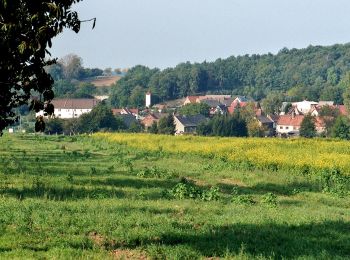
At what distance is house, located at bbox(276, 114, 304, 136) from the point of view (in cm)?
12262

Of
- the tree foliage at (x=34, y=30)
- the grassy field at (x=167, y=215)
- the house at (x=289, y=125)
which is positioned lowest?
the house at (x=289, y=125)

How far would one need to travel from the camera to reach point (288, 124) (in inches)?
4966

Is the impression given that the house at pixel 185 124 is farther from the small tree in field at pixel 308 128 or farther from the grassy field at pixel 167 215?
the grassy field at pixel 167 215

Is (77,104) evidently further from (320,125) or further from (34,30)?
(34,30)

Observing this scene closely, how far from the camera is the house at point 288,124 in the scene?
12262 centimetres

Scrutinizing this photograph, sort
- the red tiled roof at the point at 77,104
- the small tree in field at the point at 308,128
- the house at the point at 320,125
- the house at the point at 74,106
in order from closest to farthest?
the small tree in field at the point at 308,128, the house at the point at 320,125, the house at the point at 74,106, the red tiled roof at the point at 77,104

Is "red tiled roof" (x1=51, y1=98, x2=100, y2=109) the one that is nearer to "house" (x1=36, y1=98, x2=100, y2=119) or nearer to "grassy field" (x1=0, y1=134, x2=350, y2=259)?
"house" (x1=36, y1=98, x2=100, y2=119)

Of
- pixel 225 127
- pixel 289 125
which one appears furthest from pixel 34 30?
pixel 289 125

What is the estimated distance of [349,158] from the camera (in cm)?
3002

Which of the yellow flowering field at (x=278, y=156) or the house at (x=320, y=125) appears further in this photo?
the house at (x=320, y=125)

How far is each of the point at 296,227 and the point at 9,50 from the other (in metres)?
7.73

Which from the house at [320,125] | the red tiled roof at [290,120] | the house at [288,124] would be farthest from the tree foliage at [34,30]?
the red tiled roof at [290,120]

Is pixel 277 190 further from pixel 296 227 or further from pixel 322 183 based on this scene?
pixel 296 227

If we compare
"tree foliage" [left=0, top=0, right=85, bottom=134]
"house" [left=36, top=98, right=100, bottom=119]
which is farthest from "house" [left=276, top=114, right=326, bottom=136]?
"tree foliage" [left=0, top=0, right=85, bottom=134]
